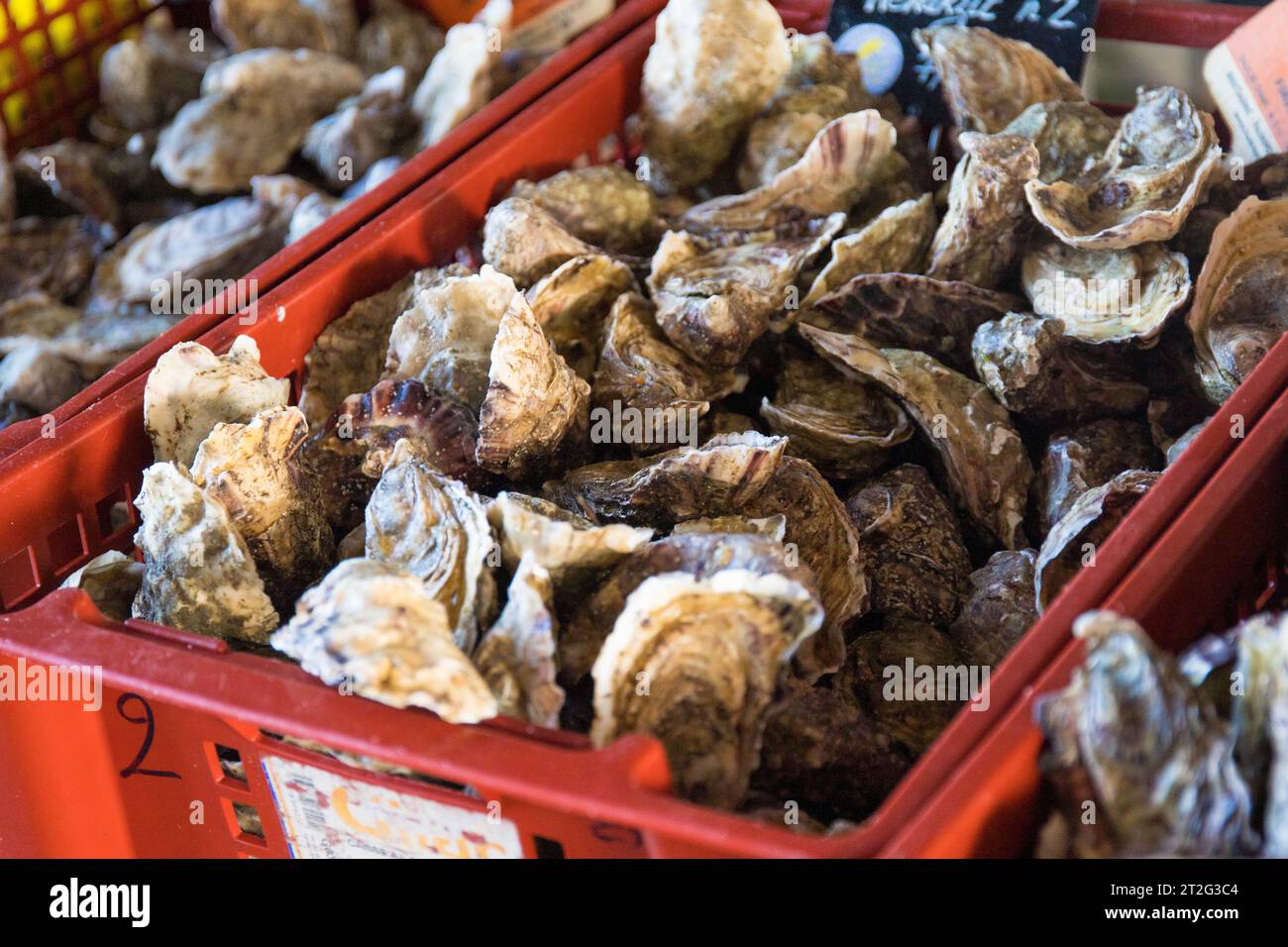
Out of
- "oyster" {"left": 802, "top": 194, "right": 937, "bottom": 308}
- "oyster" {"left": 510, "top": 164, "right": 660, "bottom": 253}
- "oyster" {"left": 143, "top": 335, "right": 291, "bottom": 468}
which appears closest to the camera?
"oyster" {"left": 143, "top": 335, "right": 291, "bottom": 468}

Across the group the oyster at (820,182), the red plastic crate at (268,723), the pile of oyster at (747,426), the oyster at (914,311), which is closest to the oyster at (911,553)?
the pile of oyster at (747,426)

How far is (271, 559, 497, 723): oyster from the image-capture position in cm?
93

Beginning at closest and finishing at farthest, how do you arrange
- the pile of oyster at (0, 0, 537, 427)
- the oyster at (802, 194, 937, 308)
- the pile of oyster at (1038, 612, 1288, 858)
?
the pile of oyster at (1038, 612, 1288, 858) → the oyster at (802, 194, 937, 308) → the pile of oyster at (0, 0, 537, 427)

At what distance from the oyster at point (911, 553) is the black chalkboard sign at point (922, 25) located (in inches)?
29.8

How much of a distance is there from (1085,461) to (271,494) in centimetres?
87

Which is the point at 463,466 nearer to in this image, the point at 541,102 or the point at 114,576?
the point at 114,576

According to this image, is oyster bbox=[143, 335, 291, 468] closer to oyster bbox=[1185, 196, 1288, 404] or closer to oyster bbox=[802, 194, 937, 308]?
oyster bbox=[802, 194, 937, 308]

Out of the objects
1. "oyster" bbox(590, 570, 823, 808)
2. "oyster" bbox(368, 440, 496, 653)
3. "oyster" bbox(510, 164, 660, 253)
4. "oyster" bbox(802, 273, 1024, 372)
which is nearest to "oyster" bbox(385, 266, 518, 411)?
"oyster" bbox(368, 440, 496, 653)

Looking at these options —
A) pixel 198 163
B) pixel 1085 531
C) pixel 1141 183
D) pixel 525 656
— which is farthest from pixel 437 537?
pixel 198 163

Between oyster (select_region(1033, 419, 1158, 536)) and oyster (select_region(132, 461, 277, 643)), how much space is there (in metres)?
0.84

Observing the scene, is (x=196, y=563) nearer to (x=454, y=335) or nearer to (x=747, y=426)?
(x=454, y=335)

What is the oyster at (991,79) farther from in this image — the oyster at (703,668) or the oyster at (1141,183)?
the oyster at (703,668)

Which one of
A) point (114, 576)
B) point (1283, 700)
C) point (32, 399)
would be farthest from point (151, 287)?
point (1283, 700)

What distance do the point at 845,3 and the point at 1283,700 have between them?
4.60 feet
